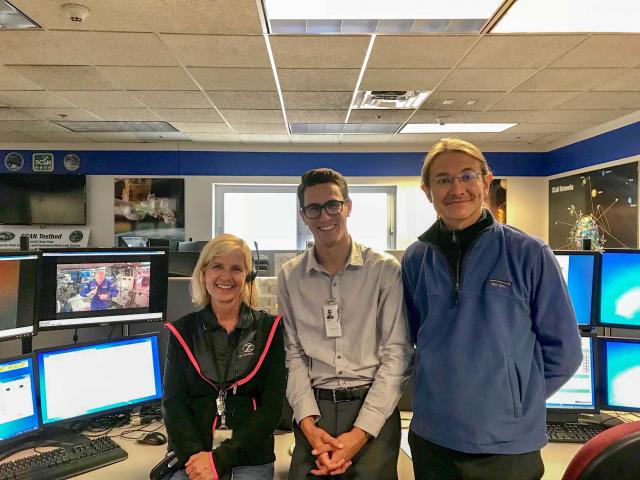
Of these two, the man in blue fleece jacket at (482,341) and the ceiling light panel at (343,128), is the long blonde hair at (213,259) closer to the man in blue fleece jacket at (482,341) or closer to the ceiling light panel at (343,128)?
the man in blue fleece jacket at (482,341)

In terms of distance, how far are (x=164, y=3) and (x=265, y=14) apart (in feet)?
1.98

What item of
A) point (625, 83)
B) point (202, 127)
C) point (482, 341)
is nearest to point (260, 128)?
point (202, 127)

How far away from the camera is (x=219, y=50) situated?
338cm

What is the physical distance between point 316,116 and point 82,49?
2.63 m

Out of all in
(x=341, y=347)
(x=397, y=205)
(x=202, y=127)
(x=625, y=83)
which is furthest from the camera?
(x=397, y=205)

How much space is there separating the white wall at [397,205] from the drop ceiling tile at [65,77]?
9.49ft

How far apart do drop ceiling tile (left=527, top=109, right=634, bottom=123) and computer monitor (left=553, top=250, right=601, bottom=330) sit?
12.4 ft

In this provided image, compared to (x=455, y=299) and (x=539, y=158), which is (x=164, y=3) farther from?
(x=539, y=158)

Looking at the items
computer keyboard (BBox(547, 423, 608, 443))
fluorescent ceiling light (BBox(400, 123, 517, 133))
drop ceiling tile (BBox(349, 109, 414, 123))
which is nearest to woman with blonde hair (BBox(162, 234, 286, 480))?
computer keyboard (BBox(547, 423, 608, 443))

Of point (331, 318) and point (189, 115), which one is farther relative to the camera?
point (189, 115)

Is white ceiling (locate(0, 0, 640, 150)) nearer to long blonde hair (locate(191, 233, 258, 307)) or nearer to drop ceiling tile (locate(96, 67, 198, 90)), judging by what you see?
drop ceiling tile (locate(96, 67, 198, 90))

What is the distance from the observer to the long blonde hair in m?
1.74

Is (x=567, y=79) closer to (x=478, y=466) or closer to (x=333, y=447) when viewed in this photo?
(x=478, y=466)

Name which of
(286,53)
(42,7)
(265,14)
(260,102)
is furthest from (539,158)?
(42,7)
